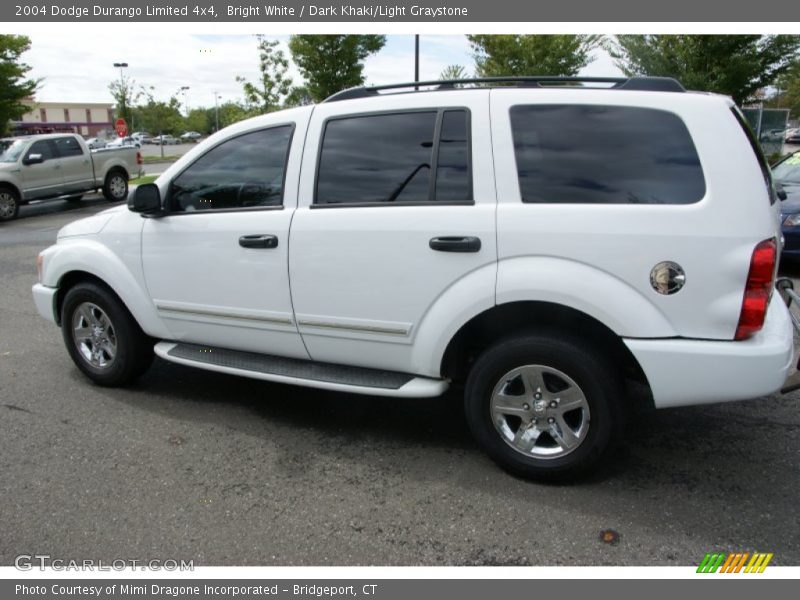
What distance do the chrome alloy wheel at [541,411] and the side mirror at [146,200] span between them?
238cm

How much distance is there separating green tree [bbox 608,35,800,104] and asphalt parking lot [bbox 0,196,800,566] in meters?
15.1

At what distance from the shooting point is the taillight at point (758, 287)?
293cm

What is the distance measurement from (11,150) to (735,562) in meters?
16.0

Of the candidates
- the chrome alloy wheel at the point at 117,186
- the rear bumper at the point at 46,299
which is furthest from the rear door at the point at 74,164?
the rear bumper at the point at 46,299

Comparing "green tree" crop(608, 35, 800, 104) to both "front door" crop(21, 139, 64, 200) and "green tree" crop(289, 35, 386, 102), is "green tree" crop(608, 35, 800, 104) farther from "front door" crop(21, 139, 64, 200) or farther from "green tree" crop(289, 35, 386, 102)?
"front door" crop(21, 139, 64, 200)

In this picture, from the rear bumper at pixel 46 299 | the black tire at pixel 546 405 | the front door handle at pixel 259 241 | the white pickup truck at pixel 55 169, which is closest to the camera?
the black tire at pixel 546 405

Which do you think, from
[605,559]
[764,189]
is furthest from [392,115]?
[605,559]

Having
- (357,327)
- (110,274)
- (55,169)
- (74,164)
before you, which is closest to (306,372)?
(357,327)

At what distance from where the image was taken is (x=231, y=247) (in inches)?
156

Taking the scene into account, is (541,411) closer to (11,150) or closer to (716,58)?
(11,150)

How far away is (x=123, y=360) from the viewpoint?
4621 mm

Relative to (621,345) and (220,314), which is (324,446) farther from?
(621,345)

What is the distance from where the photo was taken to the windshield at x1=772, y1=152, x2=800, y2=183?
870 centimetres

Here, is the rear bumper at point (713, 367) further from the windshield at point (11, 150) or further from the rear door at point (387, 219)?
the windshield at point (11, 150)
